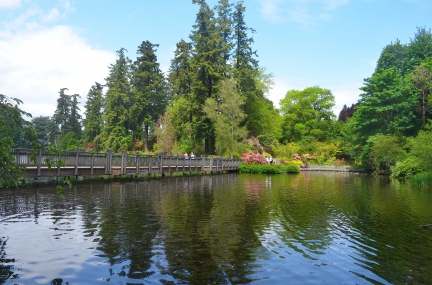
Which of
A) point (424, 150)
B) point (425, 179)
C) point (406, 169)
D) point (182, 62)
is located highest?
point (182, 62)

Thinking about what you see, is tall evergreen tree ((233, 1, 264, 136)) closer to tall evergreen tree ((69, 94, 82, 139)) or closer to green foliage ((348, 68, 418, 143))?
green foliage ((348, 68, 418, 143))

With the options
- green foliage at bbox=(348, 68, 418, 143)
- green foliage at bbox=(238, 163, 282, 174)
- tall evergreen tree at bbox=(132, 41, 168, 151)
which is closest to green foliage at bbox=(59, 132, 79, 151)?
tall evergreen tree at bbox=(132, 41, 168, 151)

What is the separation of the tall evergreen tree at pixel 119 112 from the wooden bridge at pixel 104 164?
21.6 meters

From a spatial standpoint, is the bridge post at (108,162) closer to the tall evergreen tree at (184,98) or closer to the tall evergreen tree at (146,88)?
the tall evergreen tree at (184,98)

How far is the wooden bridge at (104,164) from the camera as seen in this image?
58.1 ft

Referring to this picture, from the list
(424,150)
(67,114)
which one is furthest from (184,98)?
(67,114)

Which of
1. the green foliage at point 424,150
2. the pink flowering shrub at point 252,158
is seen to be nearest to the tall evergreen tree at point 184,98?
the pink flowering shrub at point 252,158

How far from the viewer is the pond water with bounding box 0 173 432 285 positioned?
586 centimetres

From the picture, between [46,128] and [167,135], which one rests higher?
[46,128]

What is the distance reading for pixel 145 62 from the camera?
180 feet

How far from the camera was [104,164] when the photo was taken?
23672mm

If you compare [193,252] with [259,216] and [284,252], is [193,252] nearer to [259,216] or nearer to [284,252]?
[284,252]

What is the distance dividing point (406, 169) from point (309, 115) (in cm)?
3852

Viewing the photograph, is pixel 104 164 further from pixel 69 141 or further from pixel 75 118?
pixel 75 118
